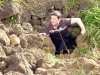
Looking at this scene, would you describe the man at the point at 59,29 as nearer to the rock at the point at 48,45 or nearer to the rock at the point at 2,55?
the rock at the point at 48,45

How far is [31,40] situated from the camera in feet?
13.1

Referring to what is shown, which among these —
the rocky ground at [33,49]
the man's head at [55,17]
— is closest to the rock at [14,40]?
the rocky ground at [33,49]

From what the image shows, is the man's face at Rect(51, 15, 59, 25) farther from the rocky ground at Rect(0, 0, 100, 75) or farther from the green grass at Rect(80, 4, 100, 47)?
the green grass at Rect(80, 4, 100, 47)

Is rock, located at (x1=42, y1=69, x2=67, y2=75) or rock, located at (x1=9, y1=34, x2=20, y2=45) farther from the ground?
rock, located at (x1=9, y1=34, x2=20, y2=45)

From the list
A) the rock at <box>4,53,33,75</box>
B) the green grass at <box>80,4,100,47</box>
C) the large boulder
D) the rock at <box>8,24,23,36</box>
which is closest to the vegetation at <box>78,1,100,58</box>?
the green grass at <box>80,4,100,47</box>

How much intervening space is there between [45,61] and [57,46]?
A: 6.66 feet

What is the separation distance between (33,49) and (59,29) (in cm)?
128

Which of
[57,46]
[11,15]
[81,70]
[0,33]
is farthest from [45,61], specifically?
[57,46]

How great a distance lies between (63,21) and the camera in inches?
185

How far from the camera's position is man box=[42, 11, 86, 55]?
4.61 meters

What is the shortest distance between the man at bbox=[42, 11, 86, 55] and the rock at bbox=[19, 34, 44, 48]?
60 cm

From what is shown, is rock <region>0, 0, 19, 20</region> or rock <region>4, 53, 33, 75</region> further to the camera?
rock <region>0, 0, 19, 20</region>

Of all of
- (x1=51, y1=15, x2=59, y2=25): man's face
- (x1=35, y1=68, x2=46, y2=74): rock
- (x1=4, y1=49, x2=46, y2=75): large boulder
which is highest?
(x1=51, y1=15, x2=59, y2=25): man's face

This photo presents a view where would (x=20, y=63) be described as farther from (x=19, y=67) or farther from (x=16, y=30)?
(x=16, y=30)
